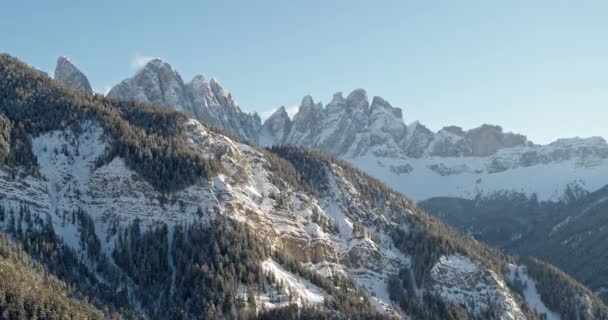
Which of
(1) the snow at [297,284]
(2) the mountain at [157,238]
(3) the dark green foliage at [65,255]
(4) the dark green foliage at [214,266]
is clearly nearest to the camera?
(3) the dark green foliage at [65,255]

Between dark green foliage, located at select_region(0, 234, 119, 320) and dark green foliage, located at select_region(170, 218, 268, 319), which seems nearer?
dark green foliage, located at select_region(0, 234, 119, 320)

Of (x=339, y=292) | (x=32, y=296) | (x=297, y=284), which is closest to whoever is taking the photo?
(x=32, y=296)

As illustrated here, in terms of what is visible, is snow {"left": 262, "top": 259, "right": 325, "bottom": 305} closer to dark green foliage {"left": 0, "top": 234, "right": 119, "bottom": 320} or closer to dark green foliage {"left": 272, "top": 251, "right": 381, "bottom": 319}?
dark green foliage {"left": 272, "top": 251, "right": 381, "bottom": 319}

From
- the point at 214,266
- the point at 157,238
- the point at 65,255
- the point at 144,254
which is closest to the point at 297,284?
the point at 214,266

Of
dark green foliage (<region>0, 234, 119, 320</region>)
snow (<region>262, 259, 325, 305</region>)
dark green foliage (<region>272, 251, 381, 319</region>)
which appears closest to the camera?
dark green foliage (<region>0, 234, 119, 320</region>)

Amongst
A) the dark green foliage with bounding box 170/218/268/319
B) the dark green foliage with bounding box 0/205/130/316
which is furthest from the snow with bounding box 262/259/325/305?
the dark green foliage with bounding box 0/205/130/316

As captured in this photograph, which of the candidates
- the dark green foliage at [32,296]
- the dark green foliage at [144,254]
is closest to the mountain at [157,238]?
the dark green foliage at [144,254]

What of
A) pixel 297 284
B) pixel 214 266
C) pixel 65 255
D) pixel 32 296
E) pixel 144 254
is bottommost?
pixel 297 284

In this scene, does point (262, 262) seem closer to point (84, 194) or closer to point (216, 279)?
point (216, 279)

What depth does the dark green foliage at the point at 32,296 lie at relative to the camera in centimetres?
12775

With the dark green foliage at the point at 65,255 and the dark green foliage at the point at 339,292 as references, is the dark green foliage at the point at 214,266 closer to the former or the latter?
the dark green foliage at the point at 339,292

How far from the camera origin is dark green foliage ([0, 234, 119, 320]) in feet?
419

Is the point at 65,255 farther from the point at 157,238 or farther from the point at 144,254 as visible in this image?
the point at 157,238

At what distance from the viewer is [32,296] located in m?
130
